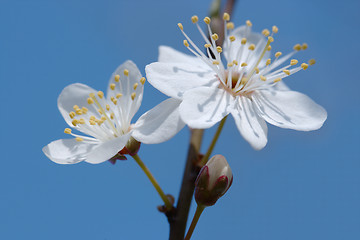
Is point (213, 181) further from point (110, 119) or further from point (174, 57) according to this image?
point (174, 57)

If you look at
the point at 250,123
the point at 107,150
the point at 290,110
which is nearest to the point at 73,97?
the point at 107,150

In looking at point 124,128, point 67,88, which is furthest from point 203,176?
point 67,88

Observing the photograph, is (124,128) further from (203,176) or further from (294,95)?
(294,95)

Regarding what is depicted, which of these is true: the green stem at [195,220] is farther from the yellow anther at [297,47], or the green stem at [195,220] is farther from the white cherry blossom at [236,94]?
the yellow anther at [297,47]

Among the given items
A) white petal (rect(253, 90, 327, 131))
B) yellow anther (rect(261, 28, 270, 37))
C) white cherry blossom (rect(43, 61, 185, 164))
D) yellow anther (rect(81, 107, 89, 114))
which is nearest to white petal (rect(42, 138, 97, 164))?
white cherry blossom (rect(43, 61, 185, 164))

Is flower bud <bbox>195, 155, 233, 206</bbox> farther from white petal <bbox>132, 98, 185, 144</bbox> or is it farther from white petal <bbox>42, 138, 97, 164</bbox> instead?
white petal <bbox>42, 138, 97, 164</bbox>

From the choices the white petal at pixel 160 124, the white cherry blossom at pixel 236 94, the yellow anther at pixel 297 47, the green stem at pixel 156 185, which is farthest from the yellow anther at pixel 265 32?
the green stem at pixel 156 185
